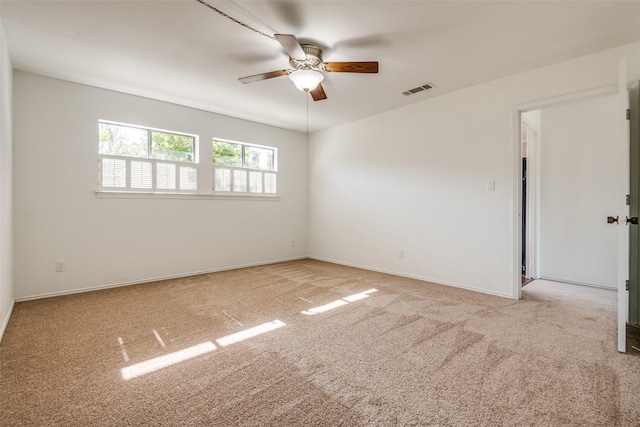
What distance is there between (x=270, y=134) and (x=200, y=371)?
4.37 meters

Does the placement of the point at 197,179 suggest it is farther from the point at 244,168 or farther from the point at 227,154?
the point at 244,168

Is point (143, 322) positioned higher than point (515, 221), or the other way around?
point (515, 221)

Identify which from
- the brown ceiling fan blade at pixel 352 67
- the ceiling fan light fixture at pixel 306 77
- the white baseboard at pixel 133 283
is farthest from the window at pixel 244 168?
the brown ceiling fan blade at pixel 352 67

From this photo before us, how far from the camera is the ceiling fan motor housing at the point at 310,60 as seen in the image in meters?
2.67

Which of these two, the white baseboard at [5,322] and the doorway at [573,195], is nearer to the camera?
the white baseboard at [5,322]

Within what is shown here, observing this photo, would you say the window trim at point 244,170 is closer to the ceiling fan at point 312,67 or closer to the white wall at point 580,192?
the ceiling fan at point 312,67

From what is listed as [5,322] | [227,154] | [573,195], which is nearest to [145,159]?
[227,154]

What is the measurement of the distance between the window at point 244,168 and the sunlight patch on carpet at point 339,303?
2.75 metres

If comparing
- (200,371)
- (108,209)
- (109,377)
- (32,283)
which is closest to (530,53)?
(200,371)

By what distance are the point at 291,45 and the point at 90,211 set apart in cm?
327

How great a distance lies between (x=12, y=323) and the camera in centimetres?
262

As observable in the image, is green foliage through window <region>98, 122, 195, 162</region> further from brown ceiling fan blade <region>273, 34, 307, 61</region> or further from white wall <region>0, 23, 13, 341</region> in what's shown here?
brown ceiling fan blade <region>273, 34, 307, 61</region>

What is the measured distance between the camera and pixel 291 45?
225 centimetres

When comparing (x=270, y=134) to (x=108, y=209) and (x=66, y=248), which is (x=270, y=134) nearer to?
(x=108, y=209)
